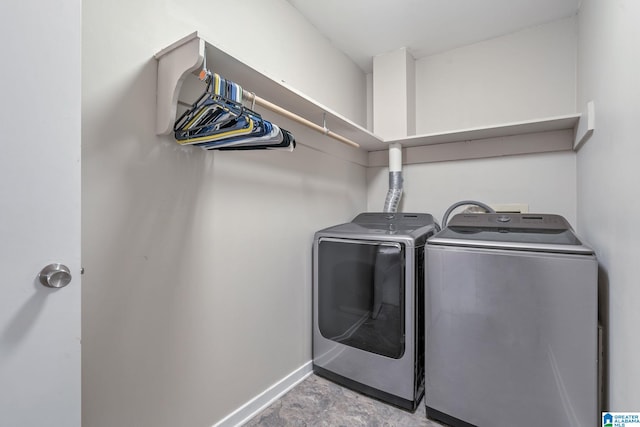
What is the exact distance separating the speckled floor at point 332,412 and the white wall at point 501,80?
2093 millimetres

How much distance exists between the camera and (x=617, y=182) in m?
1.05

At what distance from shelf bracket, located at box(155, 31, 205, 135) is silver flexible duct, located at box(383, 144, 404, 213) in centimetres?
171

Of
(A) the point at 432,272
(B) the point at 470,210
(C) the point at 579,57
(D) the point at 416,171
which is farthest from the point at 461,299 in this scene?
(C) the point at 579,57

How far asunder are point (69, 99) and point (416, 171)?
230 centimetres

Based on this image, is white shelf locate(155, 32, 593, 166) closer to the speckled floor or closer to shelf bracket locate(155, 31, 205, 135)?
shelf bracket locate(155, 31, 205, 135)

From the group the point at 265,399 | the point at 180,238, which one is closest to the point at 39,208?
the point at 180,238

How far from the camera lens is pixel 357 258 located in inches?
72.8

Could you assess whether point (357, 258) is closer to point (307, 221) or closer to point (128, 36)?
point (307, 221)

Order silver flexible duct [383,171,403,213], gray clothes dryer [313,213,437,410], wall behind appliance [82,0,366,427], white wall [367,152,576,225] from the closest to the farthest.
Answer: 1. wall behind appliance [82,0,366,427]
2. gray clothes dryer [313,213,437,410]
3. white wall [367,152,576,225]
4. silver flexible duct [383,171,403,213]

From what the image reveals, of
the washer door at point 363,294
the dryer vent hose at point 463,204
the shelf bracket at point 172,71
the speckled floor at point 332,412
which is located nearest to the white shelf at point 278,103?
the shelf bracket at point 172,71

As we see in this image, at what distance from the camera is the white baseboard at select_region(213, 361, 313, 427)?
1467mm

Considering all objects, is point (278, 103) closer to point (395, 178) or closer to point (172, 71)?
point (172, 71)

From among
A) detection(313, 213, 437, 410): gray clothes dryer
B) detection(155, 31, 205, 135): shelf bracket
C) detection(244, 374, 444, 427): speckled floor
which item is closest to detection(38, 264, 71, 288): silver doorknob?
detection(155, 31, 205, 135): shelf bracket

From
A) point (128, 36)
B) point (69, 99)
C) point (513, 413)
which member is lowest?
point (513, 413)
